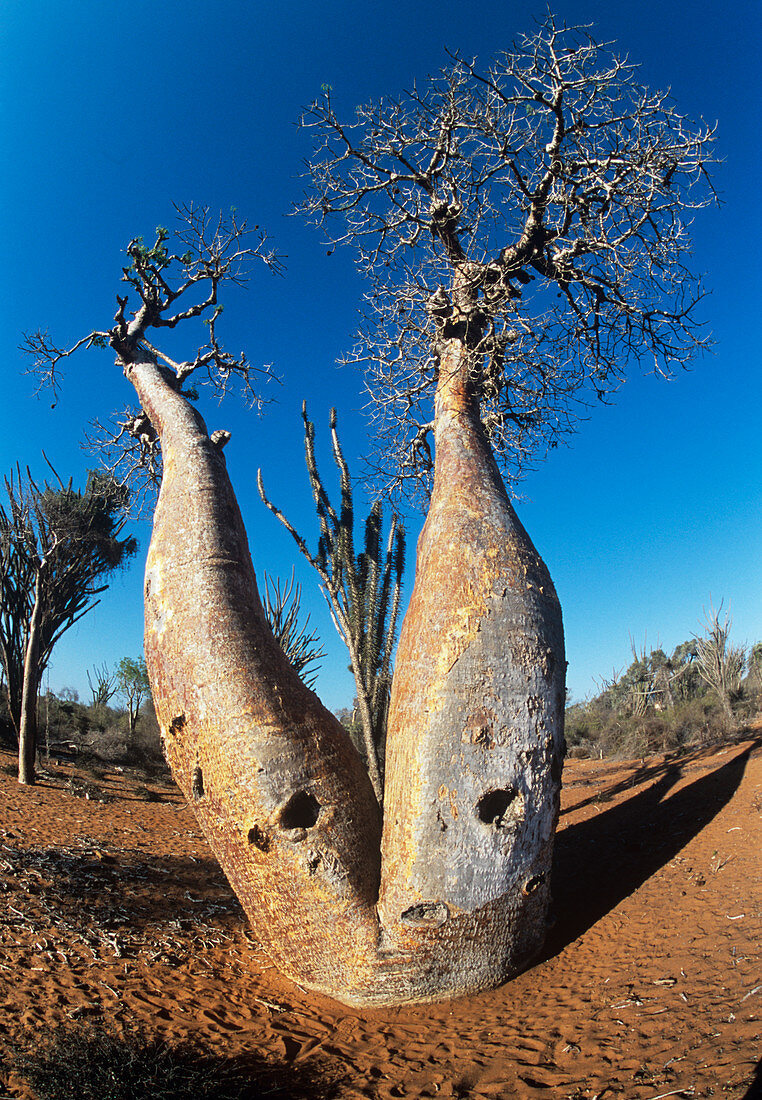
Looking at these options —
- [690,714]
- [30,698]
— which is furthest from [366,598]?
[690,714]

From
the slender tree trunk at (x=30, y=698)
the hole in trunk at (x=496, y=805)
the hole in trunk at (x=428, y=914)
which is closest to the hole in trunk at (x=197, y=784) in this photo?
the hole in trunk at (x=428, y=914)

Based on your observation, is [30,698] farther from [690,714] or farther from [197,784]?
[690,714]

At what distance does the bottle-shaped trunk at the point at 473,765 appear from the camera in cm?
286

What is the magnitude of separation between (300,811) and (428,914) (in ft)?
2.51

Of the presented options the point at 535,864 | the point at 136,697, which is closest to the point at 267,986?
the point at 535,864

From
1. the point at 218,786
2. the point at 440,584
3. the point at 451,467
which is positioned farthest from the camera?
the point at 451,467

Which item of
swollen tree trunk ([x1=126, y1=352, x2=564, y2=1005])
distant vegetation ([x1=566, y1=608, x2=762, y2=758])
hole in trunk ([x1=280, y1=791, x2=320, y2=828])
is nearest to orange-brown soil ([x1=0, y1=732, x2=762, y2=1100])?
swollen tree trunk ([x1=126, y1=352, x2=564, y2=1005])

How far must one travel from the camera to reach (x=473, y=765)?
115 inches

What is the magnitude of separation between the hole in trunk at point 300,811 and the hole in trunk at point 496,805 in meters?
0.81

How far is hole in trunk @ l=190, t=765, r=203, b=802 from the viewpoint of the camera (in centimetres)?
310

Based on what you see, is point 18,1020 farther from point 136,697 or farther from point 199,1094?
point 136,697

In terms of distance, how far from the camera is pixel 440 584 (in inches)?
131

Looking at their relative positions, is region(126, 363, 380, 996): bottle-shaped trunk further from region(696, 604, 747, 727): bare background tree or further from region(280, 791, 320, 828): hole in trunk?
region(696, 604, 747, 727): bare background tree

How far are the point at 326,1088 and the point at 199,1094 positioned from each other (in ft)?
1.51
